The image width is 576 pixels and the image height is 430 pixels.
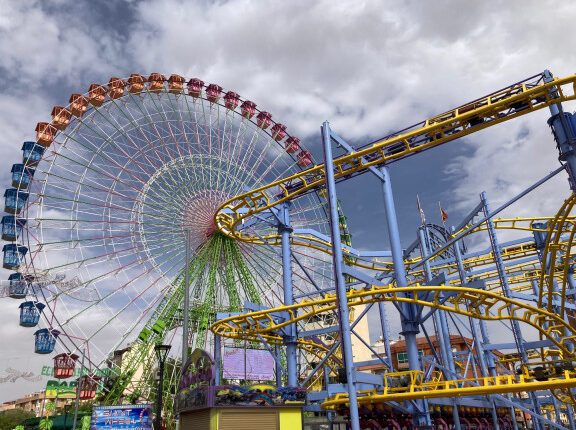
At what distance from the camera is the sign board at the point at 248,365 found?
1396 inches

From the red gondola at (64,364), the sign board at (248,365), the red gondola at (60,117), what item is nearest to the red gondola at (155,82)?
the red gondola at (60,117)

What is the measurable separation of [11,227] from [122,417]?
50.8 feet

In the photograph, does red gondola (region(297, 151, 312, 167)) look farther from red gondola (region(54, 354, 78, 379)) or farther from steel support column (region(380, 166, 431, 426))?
red gondola (region(54, 354, 78, 379))

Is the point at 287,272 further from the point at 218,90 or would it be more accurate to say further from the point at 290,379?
the point at 218,90

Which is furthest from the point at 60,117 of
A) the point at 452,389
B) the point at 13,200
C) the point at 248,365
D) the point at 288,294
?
the point at 452,389

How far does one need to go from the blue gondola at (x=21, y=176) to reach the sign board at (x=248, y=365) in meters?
18.8

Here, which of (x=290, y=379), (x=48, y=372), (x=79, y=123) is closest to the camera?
(x=290, y=379)

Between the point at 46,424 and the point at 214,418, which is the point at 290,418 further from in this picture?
the point at 46,424

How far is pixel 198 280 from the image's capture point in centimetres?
3225

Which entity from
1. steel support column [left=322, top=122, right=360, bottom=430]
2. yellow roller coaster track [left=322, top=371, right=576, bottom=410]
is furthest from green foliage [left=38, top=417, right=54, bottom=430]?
steel support column [left=322, top=122, right=360, bottom=430]

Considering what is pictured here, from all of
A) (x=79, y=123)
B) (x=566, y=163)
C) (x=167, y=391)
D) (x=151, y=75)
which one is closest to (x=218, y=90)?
(x=151, y=75)

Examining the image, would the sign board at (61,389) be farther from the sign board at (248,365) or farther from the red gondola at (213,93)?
the red gondola at (213,93)

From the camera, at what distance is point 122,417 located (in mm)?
20156

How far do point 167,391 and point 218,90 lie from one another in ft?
79.7
